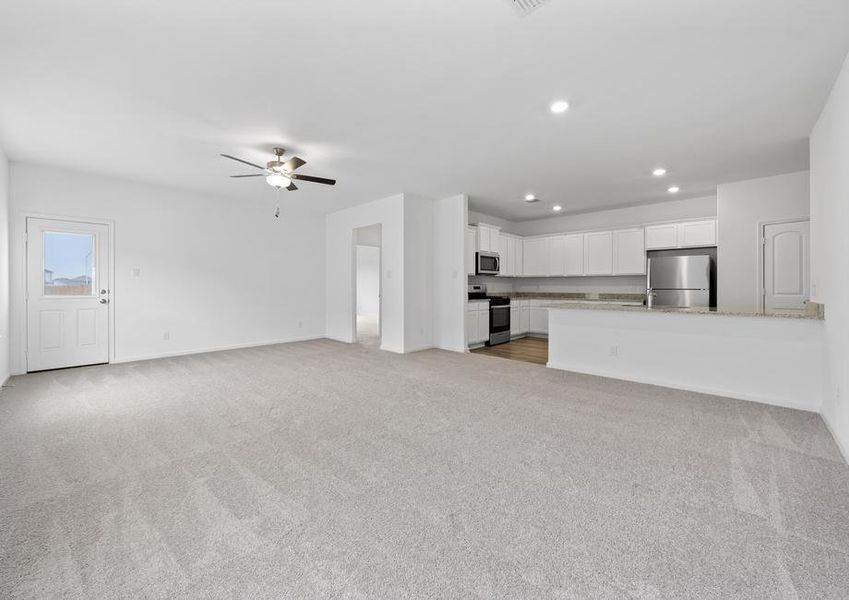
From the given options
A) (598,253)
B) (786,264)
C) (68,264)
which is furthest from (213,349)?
(786,264)

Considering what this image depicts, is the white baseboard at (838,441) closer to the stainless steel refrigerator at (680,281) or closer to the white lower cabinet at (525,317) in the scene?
the stainless steel refrigerator at (680,281)

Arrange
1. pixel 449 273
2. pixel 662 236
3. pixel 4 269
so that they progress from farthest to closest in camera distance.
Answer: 1. pixel 662 236
2. pixel 449 273
3. pixel 4 269

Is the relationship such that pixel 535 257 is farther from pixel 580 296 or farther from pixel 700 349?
pixel 700 349

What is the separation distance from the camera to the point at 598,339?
464 cm

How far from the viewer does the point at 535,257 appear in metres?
8.12

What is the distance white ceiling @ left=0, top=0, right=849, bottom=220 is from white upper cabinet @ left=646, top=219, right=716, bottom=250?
1.45 metres

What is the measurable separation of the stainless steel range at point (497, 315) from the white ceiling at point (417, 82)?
2.91m

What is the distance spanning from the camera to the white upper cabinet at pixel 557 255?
770 cm

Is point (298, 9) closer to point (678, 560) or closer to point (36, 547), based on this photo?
point (36, 547)

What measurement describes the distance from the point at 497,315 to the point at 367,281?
6.70 m

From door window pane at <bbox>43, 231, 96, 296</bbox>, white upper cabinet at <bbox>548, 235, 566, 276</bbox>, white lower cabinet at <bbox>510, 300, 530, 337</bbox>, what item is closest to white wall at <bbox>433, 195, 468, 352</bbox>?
→ white lower cabinet at <bbox>510, 300, 530, 337</bbox>

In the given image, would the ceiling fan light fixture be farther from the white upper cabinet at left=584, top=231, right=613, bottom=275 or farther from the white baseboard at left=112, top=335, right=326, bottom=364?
the white upper cabinet at left=584, top=231, right=613, bottom=275

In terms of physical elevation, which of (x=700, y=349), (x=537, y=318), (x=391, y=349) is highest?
(x=537, y=318)

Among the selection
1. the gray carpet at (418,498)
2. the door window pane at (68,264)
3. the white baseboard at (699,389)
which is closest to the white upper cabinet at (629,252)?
the white baseboard at (699,389)
